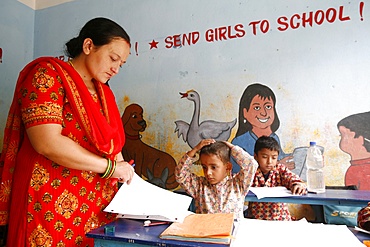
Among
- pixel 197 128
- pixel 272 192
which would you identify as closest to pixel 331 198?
pixel 272 192

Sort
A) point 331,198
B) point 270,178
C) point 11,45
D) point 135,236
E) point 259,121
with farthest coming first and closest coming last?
point 11,45 → point 259,121 → point 270,178 → point 331,198 → point 135,236

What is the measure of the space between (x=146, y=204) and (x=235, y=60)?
1610 millimetres

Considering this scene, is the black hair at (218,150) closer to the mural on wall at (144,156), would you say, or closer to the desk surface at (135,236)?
the desk surface at (135,236)

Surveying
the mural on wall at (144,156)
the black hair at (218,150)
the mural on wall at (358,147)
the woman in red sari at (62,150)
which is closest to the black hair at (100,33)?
the woman in red sari at (62,150)

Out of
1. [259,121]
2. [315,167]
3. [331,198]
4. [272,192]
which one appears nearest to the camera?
[331,198]

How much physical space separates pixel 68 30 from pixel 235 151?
216 centimetres

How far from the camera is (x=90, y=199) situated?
41.6 inches

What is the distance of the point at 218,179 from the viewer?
161 cm

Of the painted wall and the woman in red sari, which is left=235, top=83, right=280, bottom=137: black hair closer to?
the painted wall

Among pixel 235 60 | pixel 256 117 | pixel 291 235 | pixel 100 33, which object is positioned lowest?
pixel 291 235

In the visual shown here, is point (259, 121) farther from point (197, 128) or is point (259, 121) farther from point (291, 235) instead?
point (291, 235)

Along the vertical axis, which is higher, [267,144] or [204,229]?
[267,144]

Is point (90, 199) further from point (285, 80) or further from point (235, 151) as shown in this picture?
point (285, 80)

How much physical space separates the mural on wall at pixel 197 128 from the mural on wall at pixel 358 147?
0.78 metres
